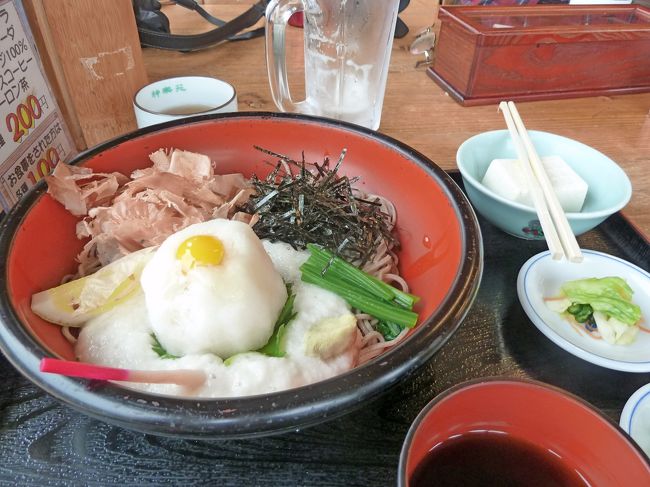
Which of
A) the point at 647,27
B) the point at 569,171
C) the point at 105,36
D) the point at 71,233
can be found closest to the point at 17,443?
the point at 71,233

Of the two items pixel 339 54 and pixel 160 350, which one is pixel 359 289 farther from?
pixel 339 54

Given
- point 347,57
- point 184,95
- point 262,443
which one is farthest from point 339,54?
Result: point 262,443

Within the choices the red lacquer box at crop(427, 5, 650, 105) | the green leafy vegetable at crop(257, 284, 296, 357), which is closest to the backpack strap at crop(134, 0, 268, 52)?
the red lacquer box at crop(427, 5, 650, 105)

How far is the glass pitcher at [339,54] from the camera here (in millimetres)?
1398

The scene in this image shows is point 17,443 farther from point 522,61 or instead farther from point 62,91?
point 522,61

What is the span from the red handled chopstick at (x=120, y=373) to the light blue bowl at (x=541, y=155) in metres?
0.83

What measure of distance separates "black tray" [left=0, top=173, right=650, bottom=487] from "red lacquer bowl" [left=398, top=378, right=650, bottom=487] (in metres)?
0.17

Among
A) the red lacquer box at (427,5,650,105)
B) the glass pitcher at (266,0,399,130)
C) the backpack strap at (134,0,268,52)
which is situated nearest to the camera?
the glass pitcher at (266,0,399,130)

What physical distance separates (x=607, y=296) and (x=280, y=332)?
70cm

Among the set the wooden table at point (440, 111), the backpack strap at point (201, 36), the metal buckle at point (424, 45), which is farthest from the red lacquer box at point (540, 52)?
the backpack strap at point (201, 36)

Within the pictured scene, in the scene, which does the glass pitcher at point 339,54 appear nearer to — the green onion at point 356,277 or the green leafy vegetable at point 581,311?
the green onion at point 356,277

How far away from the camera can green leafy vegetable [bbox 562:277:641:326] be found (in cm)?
96

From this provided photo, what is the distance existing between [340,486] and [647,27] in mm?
2131

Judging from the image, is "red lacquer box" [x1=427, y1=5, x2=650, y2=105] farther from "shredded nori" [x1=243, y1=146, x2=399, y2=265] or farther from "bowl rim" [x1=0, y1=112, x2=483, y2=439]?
"bowl rim" [x1=0, y1=112, x2=483, y2=439]
